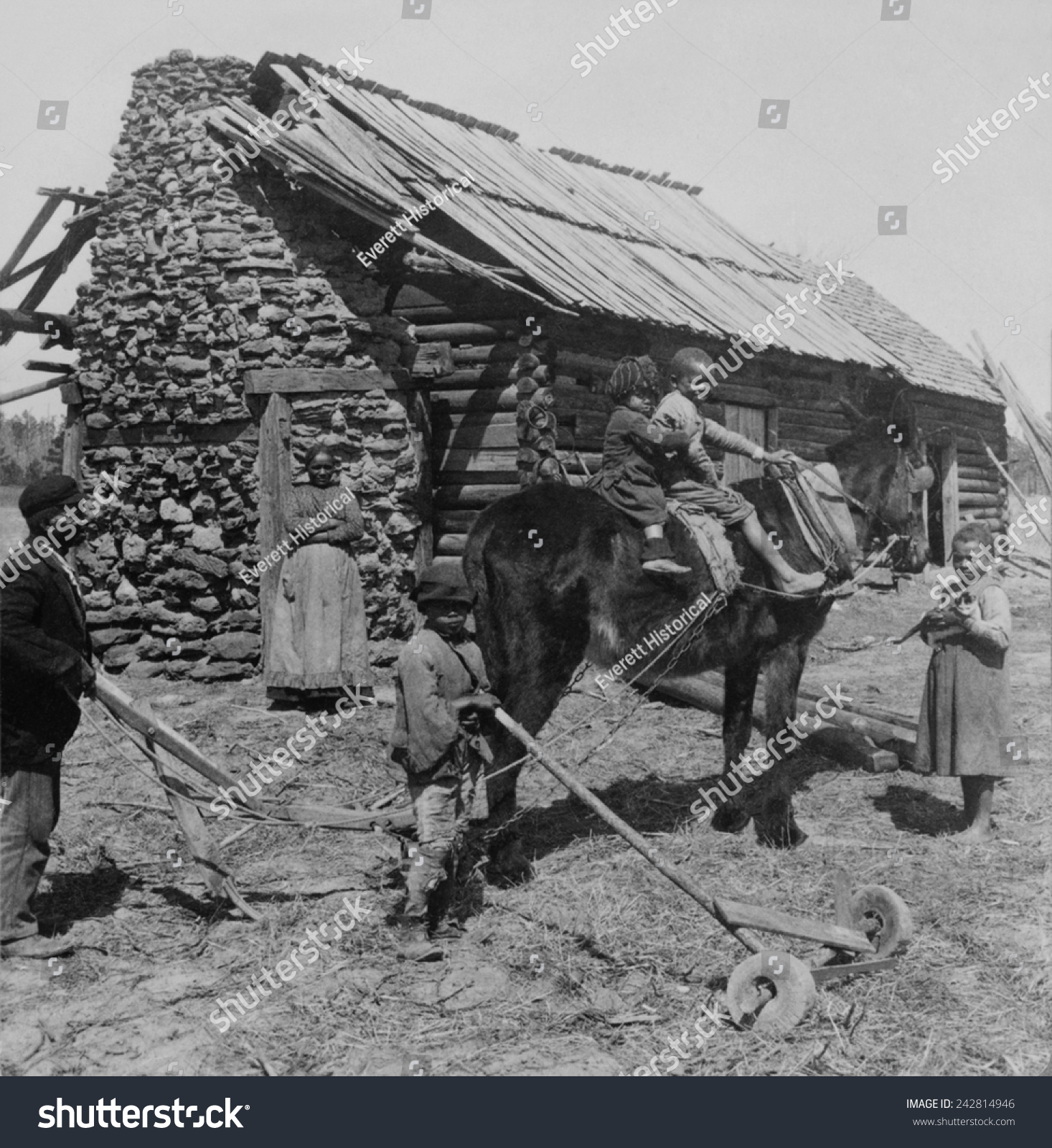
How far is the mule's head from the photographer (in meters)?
6.48

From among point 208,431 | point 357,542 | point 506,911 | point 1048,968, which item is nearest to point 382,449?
point 357,542

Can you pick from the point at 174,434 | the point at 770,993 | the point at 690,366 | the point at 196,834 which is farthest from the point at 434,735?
the point at 174,434

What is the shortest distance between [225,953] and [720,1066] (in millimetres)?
2282

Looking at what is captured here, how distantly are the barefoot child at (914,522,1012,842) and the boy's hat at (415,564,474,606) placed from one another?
287cm

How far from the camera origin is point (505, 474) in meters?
11.0

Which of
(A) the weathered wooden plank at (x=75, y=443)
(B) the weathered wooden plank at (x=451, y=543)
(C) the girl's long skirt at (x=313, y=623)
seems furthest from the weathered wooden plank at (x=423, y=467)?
(A) the weathered wooden plank at (x=75, y=443)

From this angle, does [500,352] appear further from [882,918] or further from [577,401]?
[882,918]

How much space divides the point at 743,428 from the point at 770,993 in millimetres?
11174

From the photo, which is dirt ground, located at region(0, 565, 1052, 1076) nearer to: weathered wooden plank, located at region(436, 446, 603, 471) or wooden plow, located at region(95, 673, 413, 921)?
wooden plow, located at region(95, 673, 413, 921)

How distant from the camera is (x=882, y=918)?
4.54 meters

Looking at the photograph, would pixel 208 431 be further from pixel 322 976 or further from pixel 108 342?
pixel 322 976

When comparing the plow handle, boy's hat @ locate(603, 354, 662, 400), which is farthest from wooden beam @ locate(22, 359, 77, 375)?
the plow handle

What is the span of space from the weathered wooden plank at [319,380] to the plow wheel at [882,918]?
25.3ft

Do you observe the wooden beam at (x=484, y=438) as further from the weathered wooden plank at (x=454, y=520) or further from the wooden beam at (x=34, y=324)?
the wooden beam at (x=34, y=324)
